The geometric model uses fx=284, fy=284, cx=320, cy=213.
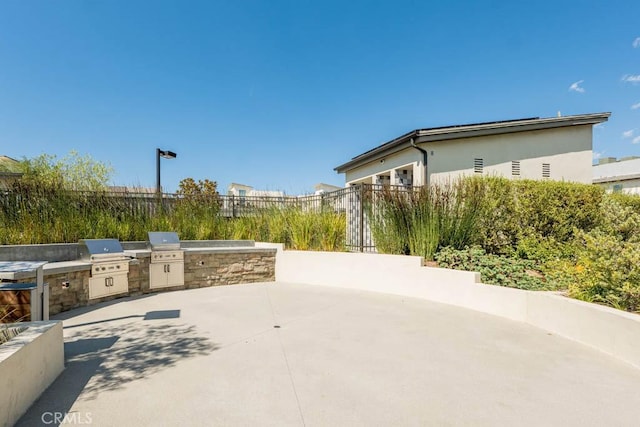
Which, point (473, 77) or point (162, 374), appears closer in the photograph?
point (162, 374)

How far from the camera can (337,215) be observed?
7402mm

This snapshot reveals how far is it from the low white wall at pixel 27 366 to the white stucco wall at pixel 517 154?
8.91 metres

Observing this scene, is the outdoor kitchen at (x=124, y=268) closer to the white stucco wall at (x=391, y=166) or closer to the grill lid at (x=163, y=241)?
the grill lid at (x=163, y=241)

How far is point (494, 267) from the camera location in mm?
5031

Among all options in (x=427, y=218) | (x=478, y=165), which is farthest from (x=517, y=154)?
(x=427, y=218)

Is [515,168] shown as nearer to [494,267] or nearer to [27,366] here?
[494,267]

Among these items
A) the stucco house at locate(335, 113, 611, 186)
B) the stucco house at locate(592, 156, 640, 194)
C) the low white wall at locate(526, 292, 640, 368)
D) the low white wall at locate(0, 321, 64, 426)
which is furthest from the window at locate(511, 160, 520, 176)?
the stucco house at locate(592, 156, 640, 194)

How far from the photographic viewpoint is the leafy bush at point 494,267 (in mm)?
4595

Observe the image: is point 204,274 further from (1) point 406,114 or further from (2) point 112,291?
(1) point 406,114

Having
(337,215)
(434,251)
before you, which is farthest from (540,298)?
(337,215)

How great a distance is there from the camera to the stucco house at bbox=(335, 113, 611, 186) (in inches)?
356

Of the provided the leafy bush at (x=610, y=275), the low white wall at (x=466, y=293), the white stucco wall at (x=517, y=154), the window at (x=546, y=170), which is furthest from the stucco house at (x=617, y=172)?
the low white wall at (x=466, y=293)

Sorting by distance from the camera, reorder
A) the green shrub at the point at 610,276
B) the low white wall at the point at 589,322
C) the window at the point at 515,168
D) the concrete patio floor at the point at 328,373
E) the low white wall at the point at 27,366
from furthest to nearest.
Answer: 1. the window at the point at 515,168
2. the green shrub at the point at 610,276
3. the low white wall at the point at 589,322
4. the concrete patio floor at the point at 328,373
5. the low white wall at the point at 27,366

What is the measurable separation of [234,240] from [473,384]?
20.5 ft
